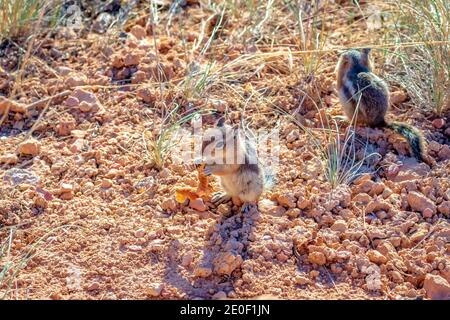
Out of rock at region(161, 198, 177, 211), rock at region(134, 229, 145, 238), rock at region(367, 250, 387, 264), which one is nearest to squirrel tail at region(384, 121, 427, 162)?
rock at region(367, 250, 387, 264)

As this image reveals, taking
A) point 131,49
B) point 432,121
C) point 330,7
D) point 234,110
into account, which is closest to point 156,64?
point 131,49

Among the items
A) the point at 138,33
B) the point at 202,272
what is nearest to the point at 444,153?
the point at 202,272

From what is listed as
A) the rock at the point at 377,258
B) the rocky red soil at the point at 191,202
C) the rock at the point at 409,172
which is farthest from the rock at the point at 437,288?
the rock at the point at 409,172

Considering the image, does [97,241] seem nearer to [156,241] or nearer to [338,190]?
[156,241]

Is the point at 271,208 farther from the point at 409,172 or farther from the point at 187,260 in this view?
the point at 409,172

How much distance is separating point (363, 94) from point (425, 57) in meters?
0.67

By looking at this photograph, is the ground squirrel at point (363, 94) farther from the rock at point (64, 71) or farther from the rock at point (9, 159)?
the rock at point (9, 159)

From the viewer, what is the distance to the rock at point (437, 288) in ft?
14.3

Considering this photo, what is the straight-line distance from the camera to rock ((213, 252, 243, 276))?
175 inches

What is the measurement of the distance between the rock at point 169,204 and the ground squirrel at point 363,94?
1522 millimetres

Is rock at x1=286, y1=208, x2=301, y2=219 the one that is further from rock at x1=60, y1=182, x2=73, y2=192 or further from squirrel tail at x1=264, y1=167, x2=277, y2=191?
rock at x1=60, y1=182, x2=73, y2=192

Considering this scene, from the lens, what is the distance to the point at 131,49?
21.1 ft

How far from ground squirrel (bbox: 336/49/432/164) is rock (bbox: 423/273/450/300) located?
1.24 metres
